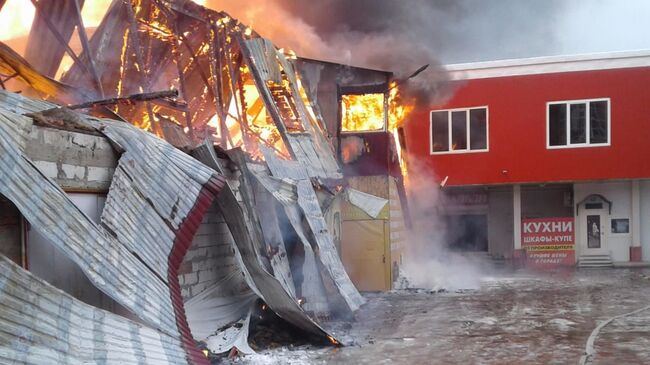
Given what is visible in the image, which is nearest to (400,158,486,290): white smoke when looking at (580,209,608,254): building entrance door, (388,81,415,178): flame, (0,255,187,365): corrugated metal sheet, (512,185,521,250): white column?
(512,185,521,250): white column

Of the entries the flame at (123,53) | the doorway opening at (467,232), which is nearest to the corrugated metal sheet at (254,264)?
the flame at (123,53)

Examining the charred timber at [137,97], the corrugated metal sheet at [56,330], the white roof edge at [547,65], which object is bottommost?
the corrugated metal sheet at [56,330]

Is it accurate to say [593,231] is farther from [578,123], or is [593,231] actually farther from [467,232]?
[467,232]

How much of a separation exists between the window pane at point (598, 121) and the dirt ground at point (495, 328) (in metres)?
6.34

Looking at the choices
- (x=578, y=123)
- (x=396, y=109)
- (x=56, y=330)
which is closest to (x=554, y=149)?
(x=578, y=123)

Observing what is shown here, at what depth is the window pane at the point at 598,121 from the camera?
20.6 m

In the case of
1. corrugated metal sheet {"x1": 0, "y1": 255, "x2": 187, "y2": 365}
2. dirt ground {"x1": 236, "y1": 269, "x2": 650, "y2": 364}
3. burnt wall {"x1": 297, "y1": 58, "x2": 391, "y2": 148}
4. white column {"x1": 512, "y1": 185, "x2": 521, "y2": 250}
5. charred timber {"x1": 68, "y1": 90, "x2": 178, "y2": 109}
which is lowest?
dirt ground {"x1": 236, "y1": 269, "x2": 650, "y2": 364}

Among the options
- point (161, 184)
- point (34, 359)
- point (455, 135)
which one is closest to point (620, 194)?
point (455, 135)

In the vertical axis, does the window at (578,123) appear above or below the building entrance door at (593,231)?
above

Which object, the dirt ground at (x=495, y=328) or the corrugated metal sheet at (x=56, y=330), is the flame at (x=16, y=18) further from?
the dirt ground at (x=495, y=328)

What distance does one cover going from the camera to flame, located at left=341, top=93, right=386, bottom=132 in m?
16.7

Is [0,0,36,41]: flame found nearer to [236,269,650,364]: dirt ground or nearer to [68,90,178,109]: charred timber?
[68,90,178,109]: charred timber

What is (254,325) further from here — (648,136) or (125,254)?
(648,136)

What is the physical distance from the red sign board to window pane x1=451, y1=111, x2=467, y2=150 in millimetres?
3340
